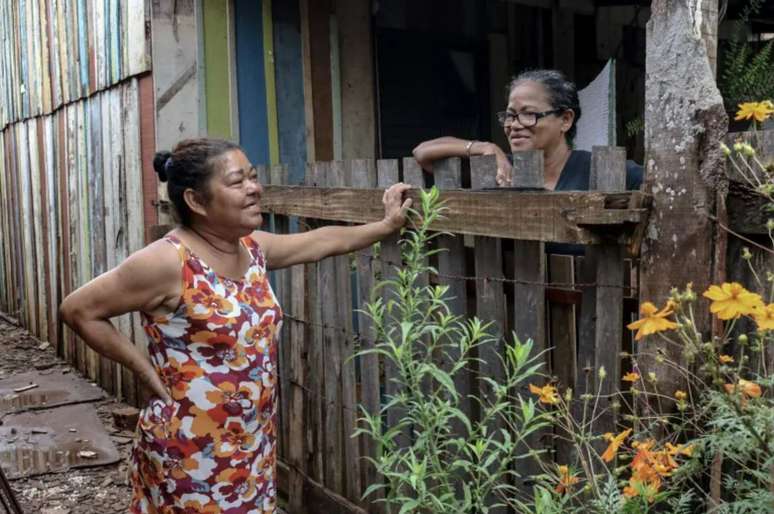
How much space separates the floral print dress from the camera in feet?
8.65

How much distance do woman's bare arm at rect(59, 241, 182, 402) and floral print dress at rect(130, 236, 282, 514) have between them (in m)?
0.04

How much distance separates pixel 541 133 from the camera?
113 inches

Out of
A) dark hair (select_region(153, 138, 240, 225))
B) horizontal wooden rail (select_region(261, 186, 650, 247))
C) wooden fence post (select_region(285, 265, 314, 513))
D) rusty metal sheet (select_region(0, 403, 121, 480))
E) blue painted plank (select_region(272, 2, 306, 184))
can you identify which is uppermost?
blue painted plank (select_region(272, 2, 306, 184))

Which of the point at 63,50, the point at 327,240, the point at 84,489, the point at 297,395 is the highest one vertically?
the point at 63,50

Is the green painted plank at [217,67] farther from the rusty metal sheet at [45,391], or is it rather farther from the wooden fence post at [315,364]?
the rusty metal sheet at [45,391]

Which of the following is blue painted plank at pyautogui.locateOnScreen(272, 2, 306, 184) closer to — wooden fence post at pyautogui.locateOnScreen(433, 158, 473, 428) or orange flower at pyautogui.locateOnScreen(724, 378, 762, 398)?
wooden fence post at pyautogui.locateOnScreen(433, 158, 473, 428)

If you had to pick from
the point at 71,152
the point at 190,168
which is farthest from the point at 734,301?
the point at 71,152

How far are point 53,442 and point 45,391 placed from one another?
4.48ft

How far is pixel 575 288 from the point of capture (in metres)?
2.40

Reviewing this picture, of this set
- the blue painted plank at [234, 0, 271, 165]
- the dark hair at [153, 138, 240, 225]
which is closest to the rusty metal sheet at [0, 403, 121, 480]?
the blue painted plank at [234, 0, 271, 165]

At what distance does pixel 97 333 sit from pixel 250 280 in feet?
1.75

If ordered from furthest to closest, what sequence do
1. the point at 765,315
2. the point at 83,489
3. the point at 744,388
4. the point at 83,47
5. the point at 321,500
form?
the point at 83,47 < the point at 83,489 < the point at 321,500 < the point at 744,388 < the point at 765,315

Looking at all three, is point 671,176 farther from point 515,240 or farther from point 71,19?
point 71,19

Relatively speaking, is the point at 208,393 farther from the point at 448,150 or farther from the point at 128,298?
the point at 448,150
